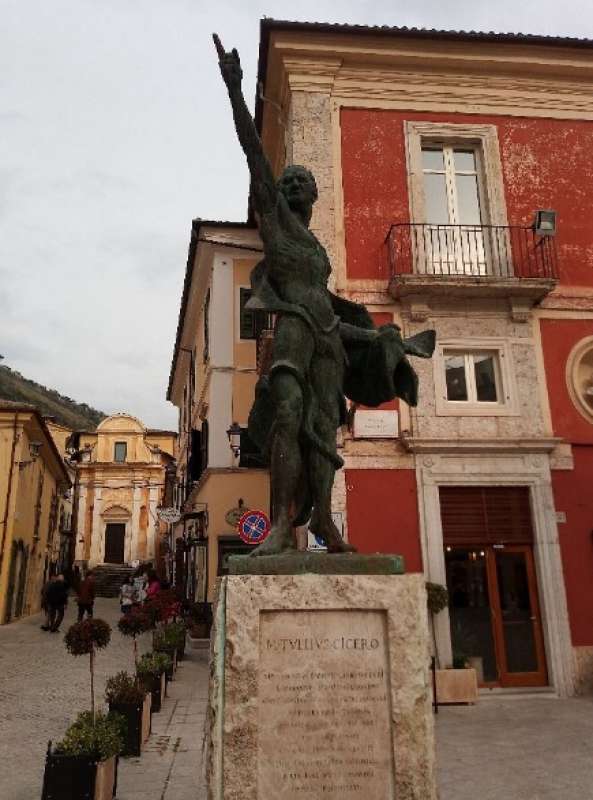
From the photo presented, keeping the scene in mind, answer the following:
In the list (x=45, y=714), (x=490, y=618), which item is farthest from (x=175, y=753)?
(x=490, y=618)

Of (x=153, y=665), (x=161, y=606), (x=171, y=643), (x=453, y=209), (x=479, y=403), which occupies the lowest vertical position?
(x=153, y=665)

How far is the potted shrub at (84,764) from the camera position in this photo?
4.79m

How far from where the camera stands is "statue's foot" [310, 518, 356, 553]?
378cm

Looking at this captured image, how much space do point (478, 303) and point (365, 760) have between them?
1016cm

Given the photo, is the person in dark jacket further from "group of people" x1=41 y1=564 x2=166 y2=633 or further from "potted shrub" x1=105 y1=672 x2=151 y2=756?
"potted shrub" x1=105 y1=672 x2=151 y2=756

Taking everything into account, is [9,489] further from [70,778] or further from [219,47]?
[219,47]

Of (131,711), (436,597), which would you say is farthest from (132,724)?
(436,597)

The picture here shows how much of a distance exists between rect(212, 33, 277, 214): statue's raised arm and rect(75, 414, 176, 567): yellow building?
41.8 metres

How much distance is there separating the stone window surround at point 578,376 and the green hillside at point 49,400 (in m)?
79.3

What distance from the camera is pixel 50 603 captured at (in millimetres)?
19531

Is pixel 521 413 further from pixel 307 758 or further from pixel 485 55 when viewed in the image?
pixel 307 758

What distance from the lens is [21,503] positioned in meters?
23.9

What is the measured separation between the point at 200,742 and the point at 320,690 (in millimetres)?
4936

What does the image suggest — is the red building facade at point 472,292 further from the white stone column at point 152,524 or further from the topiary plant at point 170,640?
the white stone column at point 152,524
